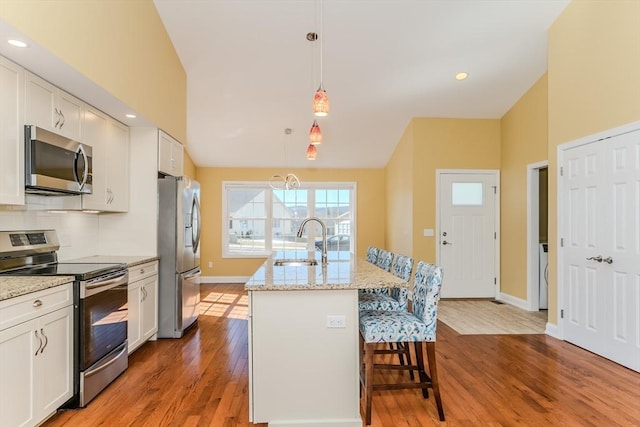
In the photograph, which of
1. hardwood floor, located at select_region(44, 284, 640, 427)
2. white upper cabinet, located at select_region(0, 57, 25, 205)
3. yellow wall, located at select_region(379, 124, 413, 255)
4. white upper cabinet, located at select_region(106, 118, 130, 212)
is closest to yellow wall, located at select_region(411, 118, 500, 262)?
yellow wall, located at select_region(379, 124, 413, 255)

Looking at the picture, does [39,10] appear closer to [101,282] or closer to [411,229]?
[101,282]

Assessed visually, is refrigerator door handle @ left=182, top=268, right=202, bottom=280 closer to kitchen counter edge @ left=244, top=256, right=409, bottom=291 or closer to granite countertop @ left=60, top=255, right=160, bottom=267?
granite countertop @ left=60, top=255, right=160, bottom=267

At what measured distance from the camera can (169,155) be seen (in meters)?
4.11

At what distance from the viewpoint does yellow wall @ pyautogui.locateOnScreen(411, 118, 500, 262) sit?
5547 millimetres

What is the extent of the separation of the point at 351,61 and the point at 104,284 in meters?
3.44

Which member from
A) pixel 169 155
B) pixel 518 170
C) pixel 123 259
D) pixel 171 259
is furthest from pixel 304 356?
pixel 518 170

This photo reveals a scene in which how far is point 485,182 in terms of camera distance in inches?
222

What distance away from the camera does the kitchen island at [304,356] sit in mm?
2154

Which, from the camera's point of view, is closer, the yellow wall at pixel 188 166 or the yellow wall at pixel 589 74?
the yellow wall at pixel 589 74

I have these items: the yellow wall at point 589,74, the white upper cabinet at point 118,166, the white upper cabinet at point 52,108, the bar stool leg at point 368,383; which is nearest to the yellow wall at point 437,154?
the yellow wall at point 589,74

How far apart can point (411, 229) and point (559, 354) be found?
8.56ft

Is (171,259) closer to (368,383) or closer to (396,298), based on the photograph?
(396,298)

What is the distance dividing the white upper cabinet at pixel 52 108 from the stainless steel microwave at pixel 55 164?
10 cm

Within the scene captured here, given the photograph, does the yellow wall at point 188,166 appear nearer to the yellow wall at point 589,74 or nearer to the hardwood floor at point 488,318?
the hardwood floor at point 488,318
